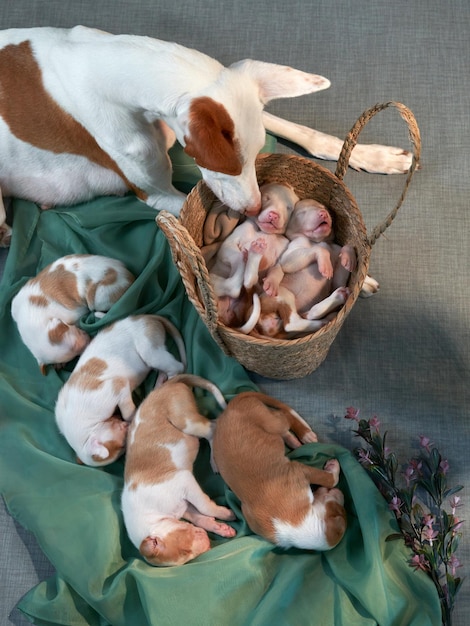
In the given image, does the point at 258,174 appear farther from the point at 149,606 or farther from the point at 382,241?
the point at 149,606

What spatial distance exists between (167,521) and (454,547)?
75 cm

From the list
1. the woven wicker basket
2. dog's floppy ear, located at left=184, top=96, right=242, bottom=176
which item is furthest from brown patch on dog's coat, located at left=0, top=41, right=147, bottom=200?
dog's floppy ear, located at left=184, top=96, right=242, bottom=176

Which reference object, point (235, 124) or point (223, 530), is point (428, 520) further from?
point (235, 124)

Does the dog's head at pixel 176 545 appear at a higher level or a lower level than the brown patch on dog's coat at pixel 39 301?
lower

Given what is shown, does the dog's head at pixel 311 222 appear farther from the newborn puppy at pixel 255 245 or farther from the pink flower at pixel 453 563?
the pink flower at pixel 453 563

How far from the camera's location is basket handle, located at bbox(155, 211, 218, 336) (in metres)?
1.38

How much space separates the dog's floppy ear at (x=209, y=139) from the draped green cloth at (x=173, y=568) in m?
0.63

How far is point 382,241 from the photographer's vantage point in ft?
6.64

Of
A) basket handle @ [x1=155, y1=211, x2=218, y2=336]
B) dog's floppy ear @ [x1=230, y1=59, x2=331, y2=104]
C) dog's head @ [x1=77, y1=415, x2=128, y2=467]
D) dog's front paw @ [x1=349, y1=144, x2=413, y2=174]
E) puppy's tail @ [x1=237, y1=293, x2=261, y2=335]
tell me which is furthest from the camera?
dog's front paw @ [x1=349, y1=144, x2=413, y2=174]

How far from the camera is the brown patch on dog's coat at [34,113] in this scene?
5.77ft

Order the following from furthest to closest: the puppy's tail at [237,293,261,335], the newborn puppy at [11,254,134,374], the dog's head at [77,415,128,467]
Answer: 1. the newborn puppy at [11,254,134,374]
2. the dog's head at [77,415,128,467]
3. the puppy's tail at [237,293,261,335]

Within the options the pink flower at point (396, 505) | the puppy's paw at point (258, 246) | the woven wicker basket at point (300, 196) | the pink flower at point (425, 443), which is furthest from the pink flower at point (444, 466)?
the puppy's paw at point (258, 246)

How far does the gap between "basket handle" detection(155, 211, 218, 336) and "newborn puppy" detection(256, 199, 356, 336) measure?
20 cm

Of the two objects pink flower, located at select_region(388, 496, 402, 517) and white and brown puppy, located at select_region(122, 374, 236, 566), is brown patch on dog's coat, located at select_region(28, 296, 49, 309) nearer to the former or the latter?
white and brown puppy, located at select_region(122, 374, 236, 566)
